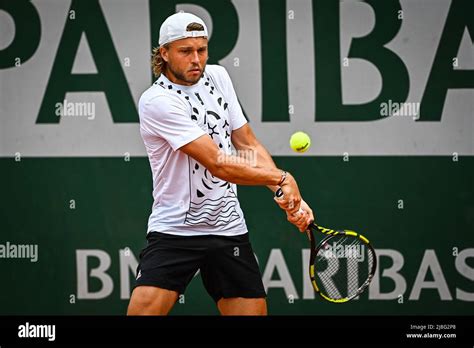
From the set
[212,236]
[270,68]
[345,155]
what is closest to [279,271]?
[345,155]

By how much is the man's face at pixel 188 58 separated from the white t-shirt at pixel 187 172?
0.09 m

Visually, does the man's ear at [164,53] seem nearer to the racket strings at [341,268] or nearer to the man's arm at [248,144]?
the man's arm at [248,144]

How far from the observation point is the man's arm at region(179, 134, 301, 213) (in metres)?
5.00

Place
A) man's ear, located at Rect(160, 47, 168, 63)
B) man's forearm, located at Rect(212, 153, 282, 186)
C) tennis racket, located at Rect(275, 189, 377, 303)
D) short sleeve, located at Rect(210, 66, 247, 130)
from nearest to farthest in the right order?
man's forearm, located at Rect(212, 153, 282, 186)
man's ear, located at Rect(160, 47, 168, 63)
short sleeve, located at Rect(210, 66, 247, 130)
tennis racket, located at Rect(275, 189, 377, 303)

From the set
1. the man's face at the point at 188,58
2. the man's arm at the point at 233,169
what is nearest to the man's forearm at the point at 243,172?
the man's arm at the point at 233,169

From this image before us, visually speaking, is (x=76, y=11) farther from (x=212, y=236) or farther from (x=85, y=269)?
(x=212, y=236)

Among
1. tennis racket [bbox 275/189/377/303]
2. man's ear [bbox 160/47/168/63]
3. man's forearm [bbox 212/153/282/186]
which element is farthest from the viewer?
tennis racket [bbox 275/189/377/303]

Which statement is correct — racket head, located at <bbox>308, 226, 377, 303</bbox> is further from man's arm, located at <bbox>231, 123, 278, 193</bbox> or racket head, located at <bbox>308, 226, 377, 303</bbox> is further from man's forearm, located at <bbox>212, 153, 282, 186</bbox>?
man's forearm, located at <bbox>212, 153, 282, 186</bbox>

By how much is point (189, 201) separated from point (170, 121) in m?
0.40

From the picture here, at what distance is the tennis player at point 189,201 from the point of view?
5105 millimetres

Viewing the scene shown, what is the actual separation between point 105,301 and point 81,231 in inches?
19.3

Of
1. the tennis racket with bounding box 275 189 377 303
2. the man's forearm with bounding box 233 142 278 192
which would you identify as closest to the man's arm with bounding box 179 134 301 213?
the man's forearm with bounding box 233 142 278 192

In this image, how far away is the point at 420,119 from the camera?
23.5 feet

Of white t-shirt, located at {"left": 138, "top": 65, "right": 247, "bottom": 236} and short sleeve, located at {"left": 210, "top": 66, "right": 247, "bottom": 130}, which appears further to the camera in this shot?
short sleeve, located at {"left": 210, "top": 66, "right": 247, "bottom": 130}
